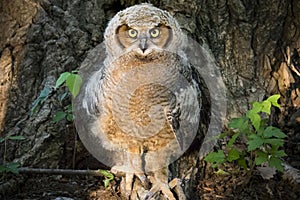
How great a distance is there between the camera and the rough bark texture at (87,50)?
9.94 feet

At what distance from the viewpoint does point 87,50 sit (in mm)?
3203

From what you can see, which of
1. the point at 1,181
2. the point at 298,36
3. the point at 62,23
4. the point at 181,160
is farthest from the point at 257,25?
the point at 1,181

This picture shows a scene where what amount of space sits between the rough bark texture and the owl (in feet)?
0.84

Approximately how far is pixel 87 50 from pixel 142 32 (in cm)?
88

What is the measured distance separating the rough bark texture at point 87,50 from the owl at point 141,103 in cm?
26

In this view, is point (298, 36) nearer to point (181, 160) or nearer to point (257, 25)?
point (257, 25)

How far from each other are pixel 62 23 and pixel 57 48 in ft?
0.59

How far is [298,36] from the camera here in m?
3.56

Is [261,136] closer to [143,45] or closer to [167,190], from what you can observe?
[167,190]

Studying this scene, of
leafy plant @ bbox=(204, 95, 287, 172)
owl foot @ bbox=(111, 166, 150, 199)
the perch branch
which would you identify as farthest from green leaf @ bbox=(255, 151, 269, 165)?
the perch branch

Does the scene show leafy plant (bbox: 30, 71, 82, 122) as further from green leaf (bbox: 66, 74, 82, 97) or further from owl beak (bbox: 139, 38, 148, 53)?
owl beak (bbox: 139, 38, 148, 53)

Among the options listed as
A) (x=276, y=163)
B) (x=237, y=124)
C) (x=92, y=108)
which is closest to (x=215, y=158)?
(x=237, y=124)

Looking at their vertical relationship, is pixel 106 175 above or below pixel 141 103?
below

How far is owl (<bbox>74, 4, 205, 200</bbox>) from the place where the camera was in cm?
247
